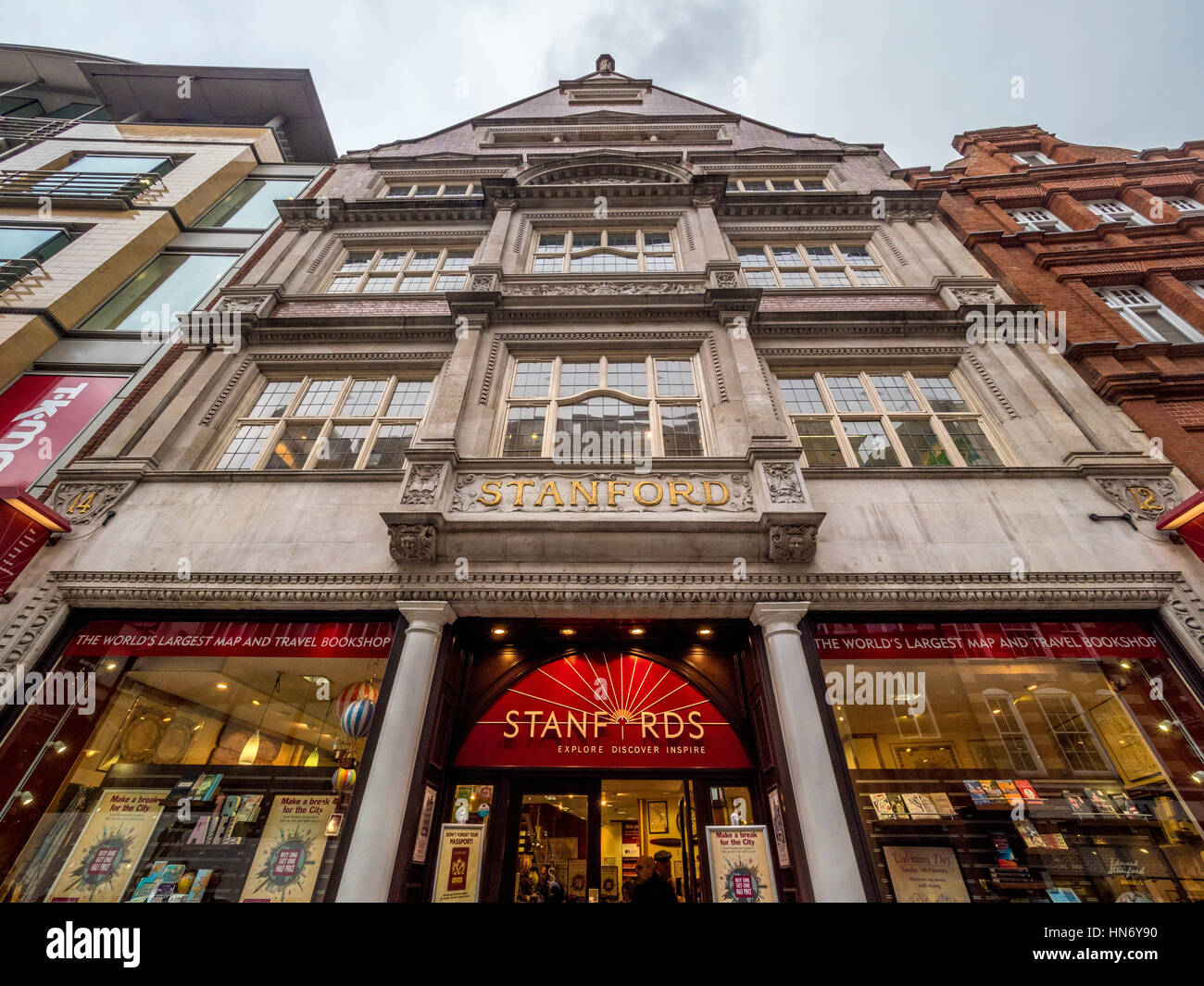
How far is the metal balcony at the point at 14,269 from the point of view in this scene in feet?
39.1

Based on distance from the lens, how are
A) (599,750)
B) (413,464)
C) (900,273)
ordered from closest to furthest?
(599,750) → (413,464) → (900,273)

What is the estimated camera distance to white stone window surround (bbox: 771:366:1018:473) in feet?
31.4

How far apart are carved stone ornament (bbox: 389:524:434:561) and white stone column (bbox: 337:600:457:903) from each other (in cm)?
70

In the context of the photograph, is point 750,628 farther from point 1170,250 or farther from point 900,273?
point 1170,250

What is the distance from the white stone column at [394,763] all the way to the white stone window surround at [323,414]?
11.2 ft

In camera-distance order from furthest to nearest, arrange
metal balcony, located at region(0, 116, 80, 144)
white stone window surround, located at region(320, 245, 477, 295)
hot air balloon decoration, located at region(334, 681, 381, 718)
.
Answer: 1. metal balcony, located at region(0, 116, 80, 144)
2. white stone window surround, located at region(320, 245, 477, 295)
3. hot air balloon decoration, located at region(334, 681, 381, 718)

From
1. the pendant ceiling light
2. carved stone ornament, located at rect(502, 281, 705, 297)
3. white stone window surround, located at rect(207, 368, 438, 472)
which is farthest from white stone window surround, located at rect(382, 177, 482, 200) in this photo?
the pendant ceiling light

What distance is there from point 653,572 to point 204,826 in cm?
687

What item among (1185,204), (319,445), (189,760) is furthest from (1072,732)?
(1185,204)

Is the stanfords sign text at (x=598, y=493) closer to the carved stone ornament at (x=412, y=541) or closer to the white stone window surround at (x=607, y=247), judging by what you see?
the carved stone ornament at (x=412, y=541)

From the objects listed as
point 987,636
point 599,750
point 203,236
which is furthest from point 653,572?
point 203,236

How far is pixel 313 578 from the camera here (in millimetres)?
7688

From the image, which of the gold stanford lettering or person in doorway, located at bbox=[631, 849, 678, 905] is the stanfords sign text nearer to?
the gold stanford lettering

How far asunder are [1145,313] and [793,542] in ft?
42.0
